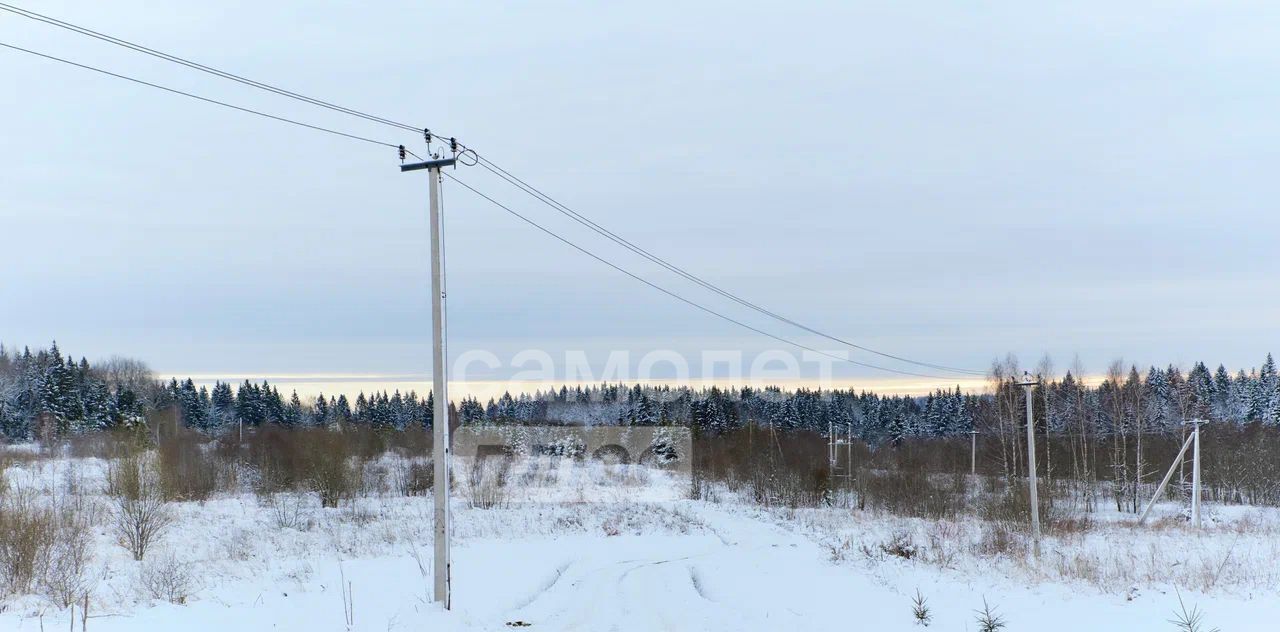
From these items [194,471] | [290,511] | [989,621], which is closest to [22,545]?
[989,621]

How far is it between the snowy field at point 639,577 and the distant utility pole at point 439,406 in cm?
73

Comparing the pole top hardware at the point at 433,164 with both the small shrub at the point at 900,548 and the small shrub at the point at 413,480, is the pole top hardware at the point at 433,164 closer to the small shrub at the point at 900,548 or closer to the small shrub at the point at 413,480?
the small shrub at the point at 900,548

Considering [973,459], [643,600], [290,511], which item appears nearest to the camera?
[643,600]

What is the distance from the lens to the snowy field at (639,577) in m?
11.0

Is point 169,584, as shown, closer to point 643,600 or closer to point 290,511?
point 643,600

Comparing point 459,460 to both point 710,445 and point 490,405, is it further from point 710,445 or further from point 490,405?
point 490,405

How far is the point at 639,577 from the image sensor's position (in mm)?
15438

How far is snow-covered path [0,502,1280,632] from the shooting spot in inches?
421

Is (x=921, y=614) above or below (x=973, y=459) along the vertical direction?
above

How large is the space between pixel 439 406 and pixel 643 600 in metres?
4.84

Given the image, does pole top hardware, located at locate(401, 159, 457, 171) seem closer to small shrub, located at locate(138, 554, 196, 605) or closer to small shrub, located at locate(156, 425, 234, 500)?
small shrub, located at locate(138, 554, 196, 605)

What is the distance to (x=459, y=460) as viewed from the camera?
157ft

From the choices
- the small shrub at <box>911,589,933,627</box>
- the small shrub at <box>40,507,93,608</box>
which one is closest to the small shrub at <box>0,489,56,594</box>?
the small shrub at <box>40,507,93,608</box>

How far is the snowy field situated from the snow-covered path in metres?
0.05
